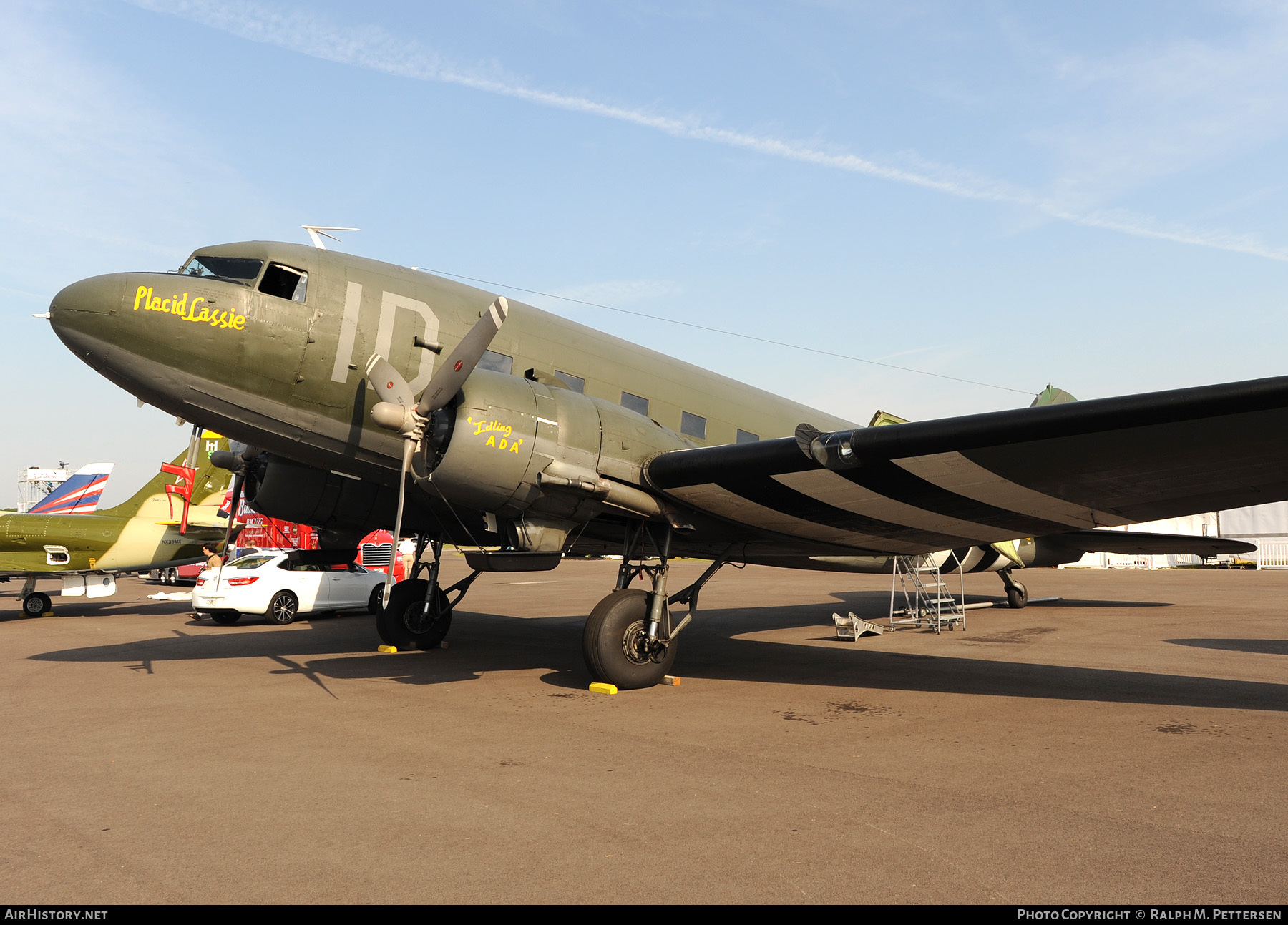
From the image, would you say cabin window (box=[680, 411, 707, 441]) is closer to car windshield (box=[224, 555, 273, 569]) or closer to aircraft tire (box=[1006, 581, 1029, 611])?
car windshield (box=[224, 555, 273, 569])

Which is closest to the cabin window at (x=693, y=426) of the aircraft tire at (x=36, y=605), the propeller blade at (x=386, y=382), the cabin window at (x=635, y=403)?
the cabin window at (x=635, y=403)

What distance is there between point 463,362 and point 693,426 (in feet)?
15.2

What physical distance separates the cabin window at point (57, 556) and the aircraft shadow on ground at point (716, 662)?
9077 millimetres

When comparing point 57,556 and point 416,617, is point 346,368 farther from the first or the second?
point 57,556

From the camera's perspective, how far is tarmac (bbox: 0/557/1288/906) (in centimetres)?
395

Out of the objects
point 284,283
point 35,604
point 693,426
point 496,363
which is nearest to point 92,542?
point 35,604

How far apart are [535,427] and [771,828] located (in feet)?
17.1

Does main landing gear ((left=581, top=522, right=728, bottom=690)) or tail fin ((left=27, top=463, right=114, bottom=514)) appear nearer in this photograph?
main landing gear ((left=581, top=522, right=728, bottom=690))

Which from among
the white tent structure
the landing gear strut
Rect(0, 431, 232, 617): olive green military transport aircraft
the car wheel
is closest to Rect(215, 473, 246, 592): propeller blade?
the car wheel

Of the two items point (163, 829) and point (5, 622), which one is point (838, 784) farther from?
point (5, 622)

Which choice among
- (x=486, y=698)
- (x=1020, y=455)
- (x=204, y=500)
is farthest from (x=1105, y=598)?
(x=204, y=500)

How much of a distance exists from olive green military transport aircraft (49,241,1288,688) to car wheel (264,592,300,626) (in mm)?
10300

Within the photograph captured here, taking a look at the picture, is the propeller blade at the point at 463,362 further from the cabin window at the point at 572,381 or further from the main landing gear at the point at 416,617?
the main landing gear at the point at 416,617

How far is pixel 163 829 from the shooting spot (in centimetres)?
466
